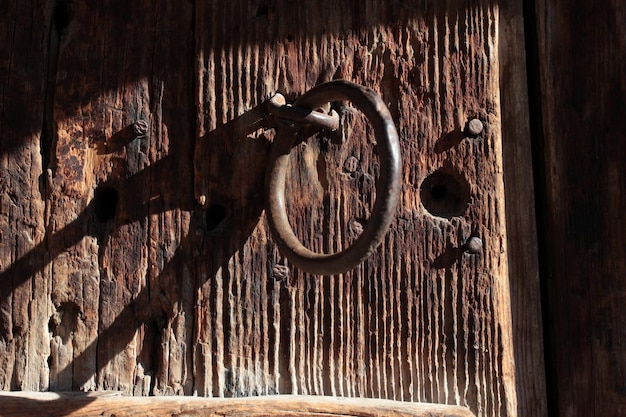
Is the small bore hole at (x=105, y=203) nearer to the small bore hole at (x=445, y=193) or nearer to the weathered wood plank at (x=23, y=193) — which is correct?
the weathered wood plank at (x=23, y=193)

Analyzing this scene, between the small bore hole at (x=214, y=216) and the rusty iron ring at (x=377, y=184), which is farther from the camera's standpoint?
the small bore hole at (x=214, y=216)

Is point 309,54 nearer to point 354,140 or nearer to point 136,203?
point 354,140

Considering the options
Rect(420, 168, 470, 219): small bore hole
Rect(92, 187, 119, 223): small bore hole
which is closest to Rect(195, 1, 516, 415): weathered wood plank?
Rect(420, 168, 470, 219): small bore hole

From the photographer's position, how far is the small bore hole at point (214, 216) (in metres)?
1.01

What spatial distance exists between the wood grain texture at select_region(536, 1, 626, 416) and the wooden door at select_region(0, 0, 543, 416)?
0.18 feet

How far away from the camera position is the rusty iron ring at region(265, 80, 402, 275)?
80 cm

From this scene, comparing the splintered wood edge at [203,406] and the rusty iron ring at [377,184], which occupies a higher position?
the rusty iron ring at [377,184]

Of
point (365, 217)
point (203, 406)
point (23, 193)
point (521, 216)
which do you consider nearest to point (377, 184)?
point (365, 217)

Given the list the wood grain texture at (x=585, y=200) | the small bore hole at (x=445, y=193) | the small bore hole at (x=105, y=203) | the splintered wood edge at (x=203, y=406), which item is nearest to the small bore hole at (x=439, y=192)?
the small bore hole at (x=445, y=193)

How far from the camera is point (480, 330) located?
37.9 inches

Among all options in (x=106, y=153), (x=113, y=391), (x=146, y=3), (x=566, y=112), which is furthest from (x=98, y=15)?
(x=566, y=112)

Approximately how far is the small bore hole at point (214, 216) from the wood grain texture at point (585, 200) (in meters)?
0.42

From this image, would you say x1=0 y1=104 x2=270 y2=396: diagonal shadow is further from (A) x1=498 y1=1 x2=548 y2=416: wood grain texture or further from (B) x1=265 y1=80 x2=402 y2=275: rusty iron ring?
(A) x1=498 y1=1 x2=548 y2=416: wood grain texture

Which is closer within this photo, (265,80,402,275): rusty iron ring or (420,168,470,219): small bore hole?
(265,80,402,275): rusty iron ring
